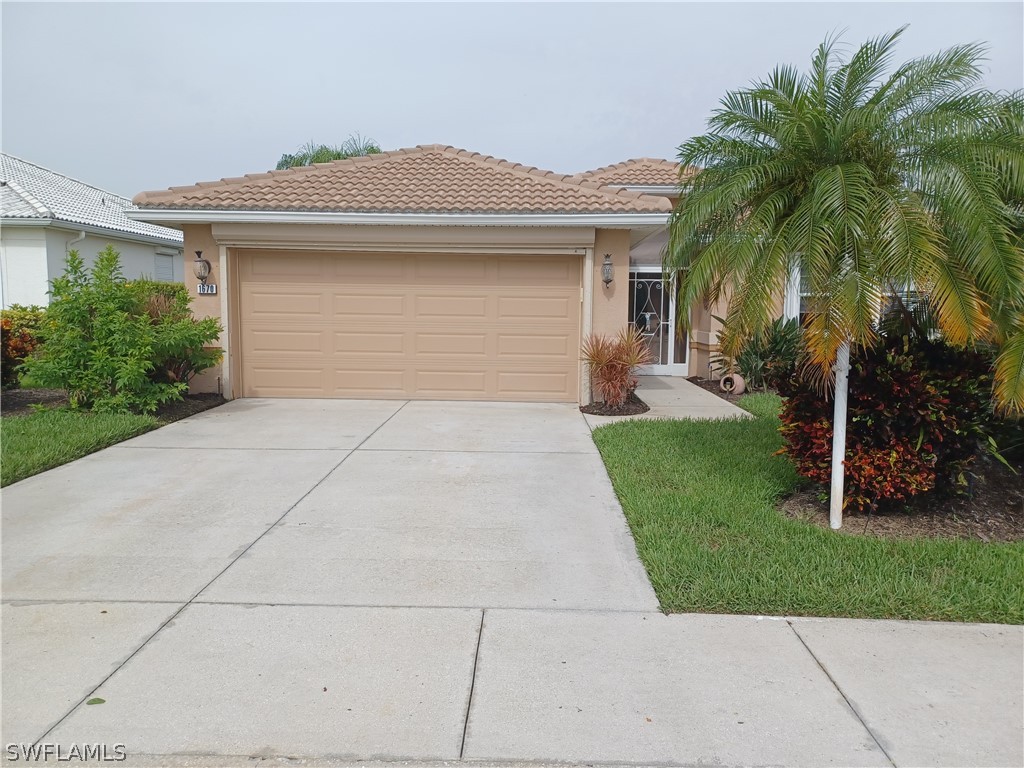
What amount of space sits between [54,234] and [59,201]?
3.14 metres

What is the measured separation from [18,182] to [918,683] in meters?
24.3

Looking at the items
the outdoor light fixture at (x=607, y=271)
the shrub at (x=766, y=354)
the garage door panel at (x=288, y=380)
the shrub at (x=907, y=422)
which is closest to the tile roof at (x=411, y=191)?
the outdoor light fixture at (x=607, y=271)

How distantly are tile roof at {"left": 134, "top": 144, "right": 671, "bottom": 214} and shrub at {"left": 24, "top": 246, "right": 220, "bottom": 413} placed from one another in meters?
1.80

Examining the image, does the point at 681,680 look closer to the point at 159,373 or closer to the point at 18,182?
the point at 159,373

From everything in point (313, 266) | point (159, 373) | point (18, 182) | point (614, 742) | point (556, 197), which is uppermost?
point (18, 182)

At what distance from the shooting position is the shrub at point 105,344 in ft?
32.1

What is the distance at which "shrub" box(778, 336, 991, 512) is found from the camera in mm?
5621

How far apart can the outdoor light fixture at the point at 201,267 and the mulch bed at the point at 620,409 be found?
6429 millimetres

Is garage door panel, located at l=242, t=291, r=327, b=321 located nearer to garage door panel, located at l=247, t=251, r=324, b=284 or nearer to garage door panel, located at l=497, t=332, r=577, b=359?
garage door panel, located at l=247, t=251, r=324, b=284

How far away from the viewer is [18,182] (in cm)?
2039

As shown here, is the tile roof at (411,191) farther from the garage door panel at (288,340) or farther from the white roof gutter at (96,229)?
the white roof gutter at (96,229)

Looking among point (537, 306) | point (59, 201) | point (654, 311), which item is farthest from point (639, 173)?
point (59, 201)

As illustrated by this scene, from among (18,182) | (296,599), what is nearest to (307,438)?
(296,599)

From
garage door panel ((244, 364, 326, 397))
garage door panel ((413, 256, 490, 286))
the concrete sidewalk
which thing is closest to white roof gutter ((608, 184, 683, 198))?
the concrete sidewalk
